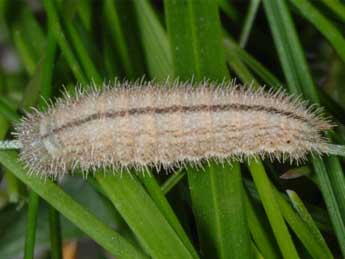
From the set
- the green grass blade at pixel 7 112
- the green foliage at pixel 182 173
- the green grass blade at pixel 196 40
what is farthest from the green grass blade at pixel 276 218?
the green grass blade at pixel 7 112

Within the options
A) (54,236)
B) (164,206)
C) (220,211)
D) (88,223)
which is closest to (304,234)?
(220,211)

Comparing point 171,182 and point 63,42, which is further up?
point 63,42

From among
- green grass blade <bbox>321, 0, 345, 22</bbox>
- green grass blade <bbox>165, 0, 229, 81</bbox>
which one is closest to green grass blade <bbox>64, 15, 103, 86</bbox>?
green grass blade <bbox>165, 0, 229, 81</bbox>

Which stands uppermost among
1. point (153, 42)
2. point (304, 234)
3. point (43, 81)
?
point (153, 42)

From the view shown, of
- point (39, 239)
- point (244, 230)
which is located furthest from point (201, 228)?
point (39, 239)

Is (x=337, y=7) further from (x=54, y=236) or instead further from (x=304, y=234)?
(x=54, y=236)

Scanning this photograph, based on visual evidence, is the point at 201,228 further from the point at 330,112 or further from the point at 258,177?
the point at 330,112

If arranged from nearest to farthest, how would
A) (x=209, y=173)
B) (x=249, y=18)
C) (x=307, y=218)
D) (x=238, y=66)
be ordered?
1. (x=307, y=218)
2. (x=209, y=173)
3. (x=238, y=66)
4. (x=249, y=18)

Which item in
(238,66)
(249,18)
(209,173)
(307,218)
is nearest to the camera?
(307,218)

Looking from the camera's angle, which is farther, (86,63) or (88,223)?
(86,63)

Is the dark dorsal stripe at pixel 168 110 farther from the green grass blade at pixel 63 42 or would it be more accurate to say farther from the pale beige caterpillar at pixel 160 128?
the green grass blade at pixel 63 42
